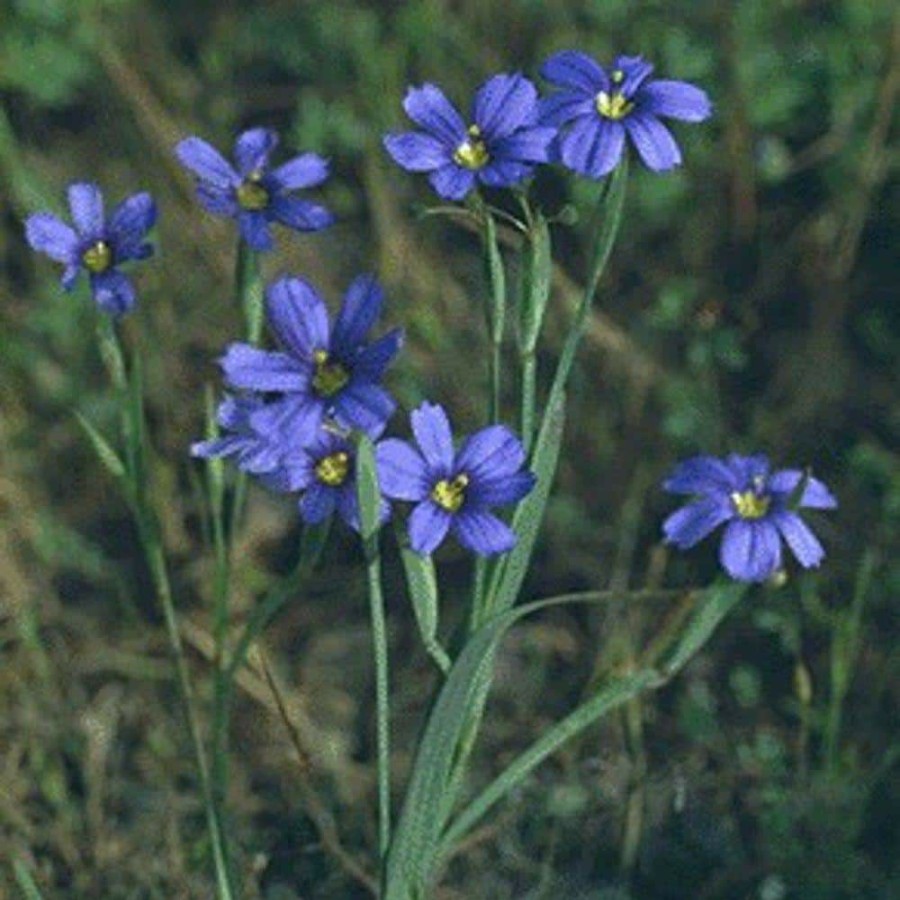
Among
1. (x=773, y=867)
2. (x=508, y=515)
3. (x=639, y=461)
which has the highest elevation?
(x=508, y=515)

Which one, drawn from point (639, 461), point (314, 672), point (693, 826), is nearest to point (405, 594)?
point (314, 672)

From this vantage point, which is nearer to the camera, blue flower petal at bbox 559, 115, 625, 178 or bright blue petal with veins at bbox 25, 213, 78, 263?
blue flower petal at bbox 559, 115, 625, 178

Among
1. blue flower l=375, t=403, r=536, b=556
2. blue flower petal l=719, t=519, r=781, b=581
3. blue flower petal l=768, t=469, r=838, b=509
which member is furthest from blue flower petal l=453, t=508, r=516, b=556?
blue flower petal l=768, t=469, r=838, b=509

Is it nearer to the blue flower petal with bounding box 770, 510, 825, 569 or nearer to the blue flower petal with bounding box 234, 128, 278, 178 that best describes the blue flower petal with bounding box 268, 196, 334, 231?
the blue flower petal with bounding box 234, 128, 278, 178

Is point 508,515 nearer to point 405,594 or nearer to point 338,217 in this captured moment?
point 405,594

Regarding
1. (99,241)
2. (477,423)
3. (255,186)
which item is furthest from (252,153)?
(477,423)
